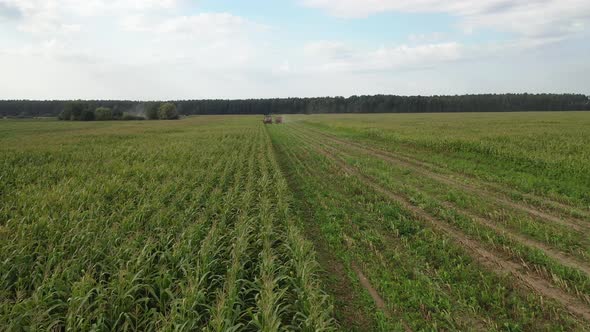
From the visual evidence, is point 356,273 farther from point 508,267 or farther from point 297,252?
point 508,267

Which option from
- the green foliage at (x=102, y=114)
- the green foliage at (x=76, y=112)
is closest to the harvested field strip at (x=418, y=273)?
the green foliage at (x=76, y=112)

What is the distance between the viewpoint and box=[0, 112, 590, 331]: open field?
3.97 m

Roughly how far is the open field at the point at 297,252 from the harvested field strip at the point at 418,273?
0.03 meters

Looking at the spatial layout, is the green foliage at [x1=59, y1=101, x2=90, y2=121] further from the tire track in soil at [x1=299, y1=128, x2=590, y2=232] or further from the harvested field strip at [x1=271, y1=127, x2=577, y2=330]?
the harvested field strip at [x1=271, y1=127, x2=577, y2=330]

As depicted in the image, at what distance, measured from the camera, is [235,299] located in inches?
162

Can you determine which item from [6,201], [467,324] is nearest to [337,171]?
[467,324]

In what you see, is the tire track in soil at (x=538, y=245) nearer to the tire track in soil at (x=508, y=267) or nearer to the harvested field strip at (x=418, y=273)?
the tire track in soil at (x=508, y=267)

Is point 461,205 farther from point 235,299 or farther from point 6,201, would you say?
point 6,201

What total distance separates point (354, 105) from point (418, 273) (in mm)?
141443

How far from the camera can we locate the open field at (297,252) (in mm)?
3967

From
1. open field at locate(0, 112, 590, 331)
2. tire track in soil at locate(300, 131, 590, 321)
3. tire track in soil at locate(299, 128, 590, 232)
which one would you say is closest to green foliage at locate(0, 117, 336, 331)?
open field at locate(0, 112, 590, 331)

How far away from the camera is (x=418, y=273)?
5113 mm

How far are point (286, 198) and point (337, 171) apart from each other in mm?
5277

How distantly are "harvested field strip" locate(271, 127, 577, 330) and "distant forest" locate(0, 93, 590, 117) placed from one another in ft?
380
